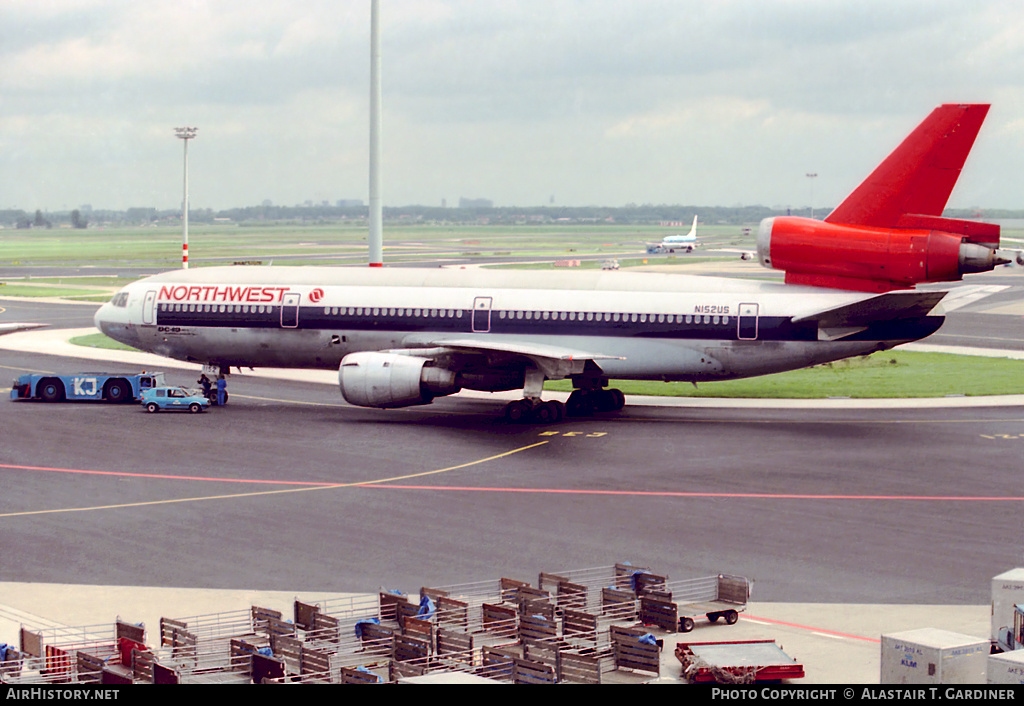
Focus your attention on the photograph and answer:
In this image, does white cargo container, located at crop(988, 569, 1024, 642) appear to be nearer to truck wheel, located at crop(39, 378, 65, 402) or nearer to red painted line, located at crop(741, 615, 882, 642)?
red painted line, located at crop(741, 615, 882, 642)

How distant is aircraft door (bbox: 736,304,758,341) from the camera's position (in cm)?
5172

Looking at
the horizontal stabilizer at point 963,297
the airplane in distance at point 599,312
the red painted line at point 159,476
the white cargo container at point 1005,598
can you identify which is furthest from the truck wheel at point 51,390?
the white cargo container at point 1005,598

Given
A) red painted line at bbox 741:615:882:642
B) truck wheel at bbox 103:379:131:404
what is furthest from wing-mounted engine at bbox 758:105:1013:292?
truck wheel at bbox 103:379:131:404

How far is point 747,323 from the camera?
170 ft

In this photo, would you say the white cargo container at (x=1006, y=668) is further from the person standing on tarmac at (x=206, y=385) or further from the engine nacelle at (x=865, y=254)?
the person standing on tarmac at (x=206, y=385)

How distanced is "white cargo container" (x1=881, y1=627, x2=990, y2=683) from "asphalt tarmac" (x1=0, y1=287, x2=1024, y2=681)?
173 cm

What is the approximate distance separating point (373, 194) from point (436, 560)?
48207 millimetres

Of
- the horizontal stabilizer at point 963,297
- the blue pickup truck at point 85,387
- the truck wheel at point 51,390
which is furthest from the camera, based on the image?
the truck wheel at point 51,390

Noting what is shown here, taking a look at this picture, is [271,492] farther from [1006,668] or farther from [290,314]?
[1006,668]

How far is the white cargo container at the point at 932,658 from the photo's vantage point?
2041cm

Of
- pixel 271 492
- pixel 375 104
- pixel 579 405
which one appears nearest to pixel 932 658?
pixel 271 492

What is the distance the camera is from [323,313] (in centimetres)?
5506

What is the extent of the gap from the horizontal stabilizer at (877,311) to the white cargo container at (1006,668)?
29.3 meters

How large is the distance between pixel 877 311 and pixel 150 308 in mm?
31712
